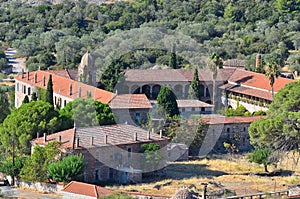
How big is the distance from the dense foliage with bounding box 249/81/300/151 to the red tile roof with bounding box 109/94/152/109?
396 inches

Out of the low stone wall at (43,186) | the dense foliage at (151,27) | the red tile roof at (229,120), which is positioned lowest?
the low stone wall at (43,186)

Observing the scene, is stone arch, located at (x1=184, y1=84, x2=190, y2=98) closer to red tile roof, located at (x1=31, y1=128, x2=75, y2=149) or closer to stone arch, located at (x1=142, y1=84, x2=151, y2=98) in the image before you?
stone arch, located at (x1=142, y1=84, x2=151, y2=98)

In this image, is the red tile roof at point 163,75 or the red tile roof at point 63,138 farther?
the red tile roof at point 163,75

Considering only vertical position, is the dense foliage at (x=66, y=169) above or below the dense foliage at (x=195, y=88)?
below

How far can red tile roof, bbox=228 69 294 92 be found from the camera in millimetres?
59991

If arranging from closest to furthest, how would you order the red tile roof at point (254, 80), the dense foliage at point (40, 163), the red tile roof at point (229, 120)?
the dense foliage at point (40, 163) → the red tile roof at point (229, 120) → the red tile roof at point (254, 80)

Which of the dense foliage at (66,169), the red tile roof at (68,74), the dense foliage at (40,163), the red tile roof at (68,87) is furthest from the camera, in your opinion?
the red tile roof at (68,74)

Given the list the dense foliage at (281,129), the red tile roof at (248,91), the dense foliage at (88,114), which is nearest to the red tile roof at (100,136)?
the dense foliage at (88,114)

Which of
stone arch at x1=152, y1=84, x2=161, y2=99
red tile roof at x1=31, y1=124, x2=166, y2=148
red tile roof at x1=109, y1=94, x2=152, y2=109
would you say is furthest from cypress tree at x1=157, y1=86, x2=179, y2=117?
stone arch at x1=152, y1=84, x2=161, y2=99

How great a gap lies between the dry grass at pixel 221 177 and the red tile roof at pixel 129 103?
23.0ft

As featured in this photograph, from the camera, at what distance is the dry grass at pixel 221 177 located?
127 feet

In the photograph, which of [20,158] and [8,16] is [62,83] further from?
[8,16]

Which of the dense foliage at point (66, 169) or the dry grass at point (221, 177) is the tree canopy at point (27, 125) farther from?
the dry grass at point (221, 177)

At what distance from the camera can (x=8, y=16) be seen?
115938mm
